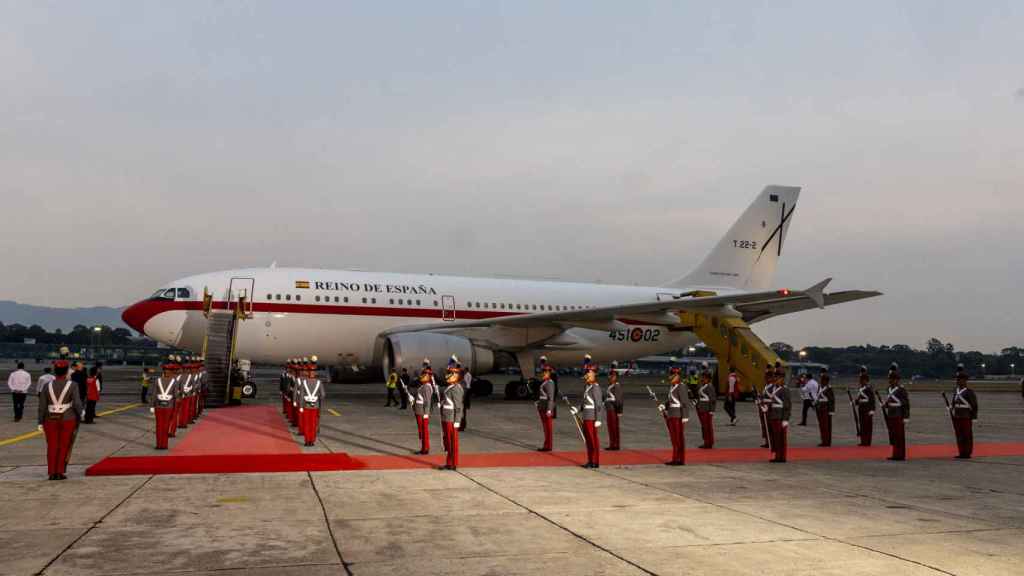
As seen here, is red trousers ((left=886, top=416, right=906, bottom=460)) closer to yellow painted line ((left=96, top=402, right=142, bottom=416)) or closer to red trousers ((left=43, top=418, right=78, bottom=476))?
red trousers ((left=43, top=418, right=78, bottom=476))

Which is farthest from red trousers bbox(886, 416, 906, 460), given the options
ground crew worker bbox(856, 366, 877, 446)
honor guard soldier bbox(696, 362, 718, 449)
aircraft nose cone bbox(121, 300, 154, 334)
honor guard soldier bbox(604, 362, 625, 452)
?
aircraft nose cone bbox(121, 300, 154, 334)

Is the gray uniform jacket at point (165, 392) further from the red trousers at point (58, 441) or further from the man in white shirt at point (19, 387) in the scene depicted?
the man in white shirt at point (19, 387)

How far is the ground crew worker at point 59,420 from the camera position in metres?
10.1

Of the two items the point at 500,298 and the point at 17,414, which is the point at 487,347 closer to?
the point at 500,298

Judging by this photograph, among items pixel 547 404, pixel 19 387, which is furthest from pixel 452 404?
pixel 19 387

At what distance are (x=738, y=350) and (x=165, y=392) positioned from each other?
69.2 ft

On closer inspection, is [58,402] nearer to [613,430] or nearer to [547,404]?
[547,404]

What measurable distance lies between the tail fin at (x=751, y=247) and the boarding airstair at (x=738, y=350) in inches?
192

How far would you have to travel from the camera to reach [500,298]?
29.7m

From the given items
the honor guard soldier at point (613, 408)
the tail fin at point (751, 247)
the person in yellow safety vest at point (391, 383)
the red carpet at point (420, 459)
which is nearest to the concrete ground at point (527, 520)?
the red carpet at point (420, 459)

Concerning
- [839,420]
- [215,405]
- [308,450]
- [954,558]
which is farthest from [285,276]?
[954,558]

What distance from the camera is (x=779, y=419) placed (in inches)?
508

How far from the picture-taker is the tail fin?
35.3m

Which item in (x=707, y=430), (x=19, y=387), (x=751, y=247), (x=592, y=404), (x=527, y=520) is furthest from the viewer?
(x=751, y=247)
